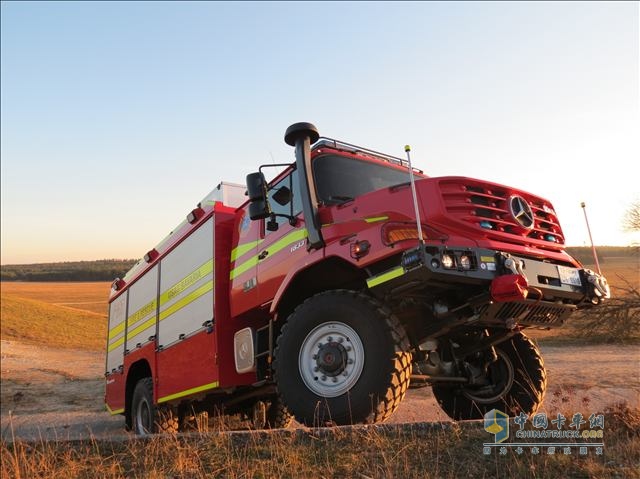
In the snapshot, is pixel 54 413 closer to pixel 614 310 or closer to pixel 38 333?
pixel 614 310

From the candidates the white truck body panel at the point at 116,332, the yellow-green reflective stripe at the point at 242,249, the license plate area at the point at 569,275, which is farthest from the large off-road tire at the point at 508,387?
the white truck body panel at the point at 116,332

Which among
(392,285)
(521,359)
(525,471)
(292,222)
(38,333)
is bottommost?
(525,471)

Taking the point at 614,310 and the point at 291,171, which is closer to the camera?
the point at 291,171

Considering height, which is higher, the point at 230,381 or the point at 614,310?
the point at 614,310

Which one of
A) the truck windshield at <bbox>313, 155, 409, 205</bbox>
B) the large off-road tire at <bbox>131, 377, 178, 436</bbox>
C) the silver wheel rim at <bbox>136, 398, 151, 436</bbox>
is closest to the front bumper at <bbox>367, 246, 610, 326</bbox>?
the truck windshield at <bbox>313, 155, 409, 205</bbox>

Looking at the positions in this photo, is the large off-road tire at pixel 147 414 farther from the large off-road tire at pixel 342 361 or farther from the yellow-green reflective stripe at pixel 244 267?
the large off-road tire at pixel 342 361

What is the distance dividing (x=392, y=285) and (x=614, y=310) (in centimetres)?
944

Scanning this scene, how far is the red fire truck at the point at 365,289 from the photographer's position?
399cm

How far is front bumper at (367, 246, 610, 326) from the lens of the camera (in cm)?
377

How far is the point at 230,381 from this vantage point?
239 inches

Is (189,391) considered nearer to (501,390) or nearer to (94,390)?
(501,390)

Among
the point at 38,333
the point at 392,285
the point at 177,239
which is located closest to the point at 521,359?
the point at 392,285

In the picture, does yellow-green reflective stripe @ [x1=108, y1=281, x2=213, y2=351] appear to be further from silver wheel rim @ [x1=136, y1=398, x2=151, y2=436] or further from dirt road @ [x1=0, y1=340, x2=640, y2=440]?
dirt road @ [x1=0, y1=340, x2=640, y2=440]

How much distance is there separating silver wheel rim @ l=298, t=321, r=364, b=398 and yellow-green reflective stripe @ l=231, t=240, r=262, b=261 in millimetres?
1788
